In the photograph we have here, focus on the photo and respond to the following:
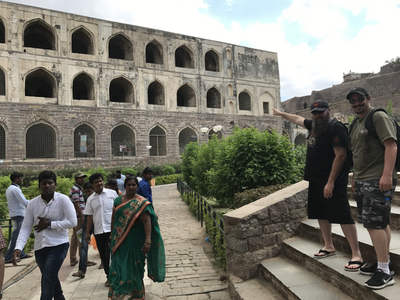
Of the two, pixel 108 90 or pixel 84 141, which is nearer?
pixel 84 141

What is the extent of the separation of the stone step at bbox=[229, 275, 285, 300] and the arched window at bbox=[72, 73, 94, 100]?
19.2 meters

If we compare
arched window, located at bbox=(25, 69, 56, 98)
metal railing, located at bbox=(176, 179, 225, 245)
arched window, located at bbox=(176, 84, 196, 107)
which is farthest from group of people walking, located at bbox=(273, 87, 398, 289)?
arched window, located at bbox=(176, 84, 196, 107)

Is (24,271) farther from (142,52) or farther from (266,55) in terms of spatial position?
(266,55)

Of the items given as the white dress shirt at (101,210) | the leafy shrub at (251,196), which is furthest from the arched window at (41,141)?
the leafy shrub at (251,196)

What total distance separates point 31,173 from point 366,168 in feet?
57.5

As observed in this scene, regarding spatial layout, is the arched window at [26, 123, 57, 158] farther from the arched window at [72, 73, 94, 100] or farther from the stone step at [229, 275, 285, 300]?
the stone step at [229, 275, 285, 300]

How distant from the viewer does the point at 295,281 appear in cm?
283

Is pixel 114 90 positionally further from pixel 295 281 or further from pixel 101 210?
pixel 295 281

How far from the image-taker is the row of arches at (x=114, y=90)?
1937 centimetres

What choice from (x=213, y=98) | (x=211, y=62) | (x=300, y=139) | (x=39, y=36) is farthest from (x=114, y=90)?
(x=300, y=139)

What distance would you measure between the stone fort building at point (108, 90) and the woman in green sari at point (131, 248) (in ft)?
55.5

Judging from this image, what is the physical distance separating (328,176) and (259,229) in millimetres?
1101

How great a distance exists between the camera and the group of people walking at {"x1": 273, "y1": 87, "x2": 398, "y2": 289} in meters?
2.26

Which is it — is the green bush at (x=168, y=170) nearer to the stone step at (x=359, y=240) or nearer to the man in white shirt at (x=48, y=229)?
the stone step at (x=359, y=240)
